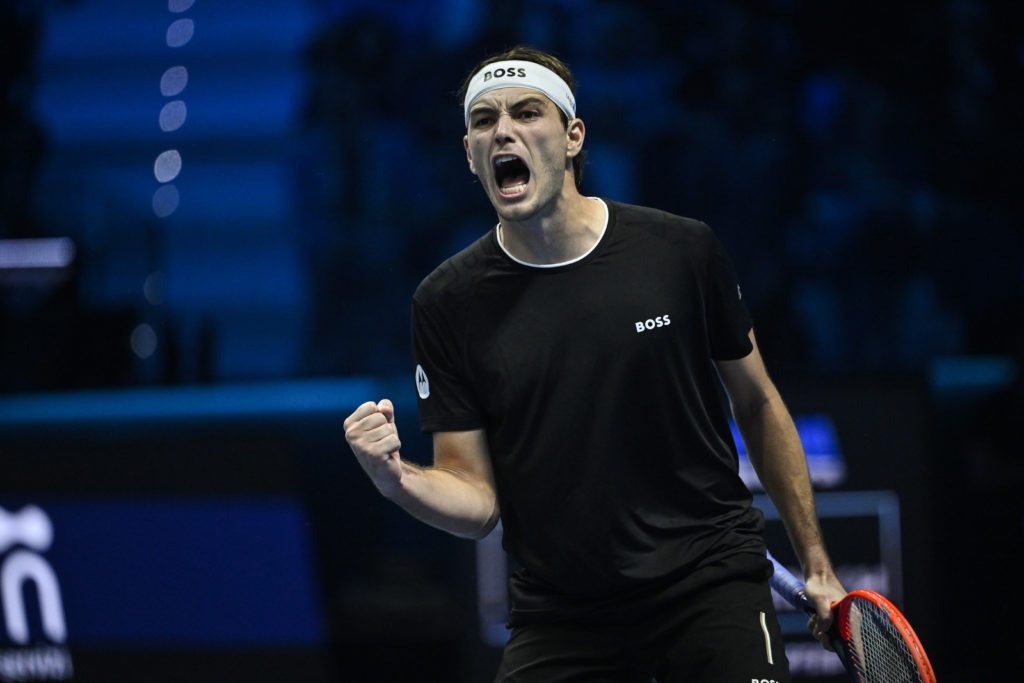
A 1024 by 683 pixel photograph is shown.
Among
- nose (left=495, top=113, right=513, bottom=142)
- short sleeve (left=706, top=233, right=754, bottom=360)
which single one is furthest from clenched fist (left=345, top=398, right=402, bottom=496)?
short sleeve (left=706, top=233, right=754, bottom=360)

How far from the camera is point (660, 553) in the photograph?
2.60m

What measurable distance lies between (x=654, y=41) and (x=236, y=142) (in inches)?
78.8

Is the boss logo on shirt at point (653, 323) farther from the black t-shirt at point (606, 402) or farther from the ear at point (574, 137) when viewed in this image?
the ear at point (574, 137)

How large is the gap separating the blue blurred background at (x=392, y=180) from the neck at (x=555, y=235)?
240cm

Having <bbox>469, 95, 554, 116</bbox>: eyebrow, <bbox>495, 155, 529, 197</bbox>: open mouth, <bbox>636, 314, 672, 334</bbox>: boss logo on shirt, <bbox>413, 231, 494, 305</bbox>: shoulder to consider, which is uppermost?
<bbox>469, 95, 554, 116</bbox>: eyebrow

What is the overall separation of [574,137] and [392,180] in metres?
2.63

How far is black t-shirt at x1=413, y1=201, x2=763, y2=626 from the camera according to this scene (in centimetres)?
262

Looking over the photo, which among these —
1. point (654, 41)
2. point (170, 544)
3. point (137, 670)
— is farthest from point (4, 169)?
point (654, 41)

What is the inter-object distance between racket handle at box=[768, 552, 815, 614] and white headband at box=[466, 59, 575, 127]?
3.88 ft

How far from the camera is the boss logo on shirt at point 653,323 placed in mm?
2645

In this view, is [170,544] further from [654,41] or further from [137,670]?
[654,41]

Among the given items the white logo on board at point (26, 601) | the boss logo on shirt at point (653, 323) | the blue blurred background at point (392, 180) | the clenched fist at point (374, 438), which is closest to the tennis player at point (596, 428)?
the boss logo on shirt at point (653, 323)

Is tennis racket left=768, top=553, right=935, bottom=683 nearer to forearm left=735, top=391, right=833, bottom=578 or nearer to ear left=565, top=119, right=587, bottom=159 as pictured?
forearm left=735, top=391, right=833, bottom=578

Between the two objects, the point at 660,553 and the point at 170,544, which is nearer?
the point at 660,553
